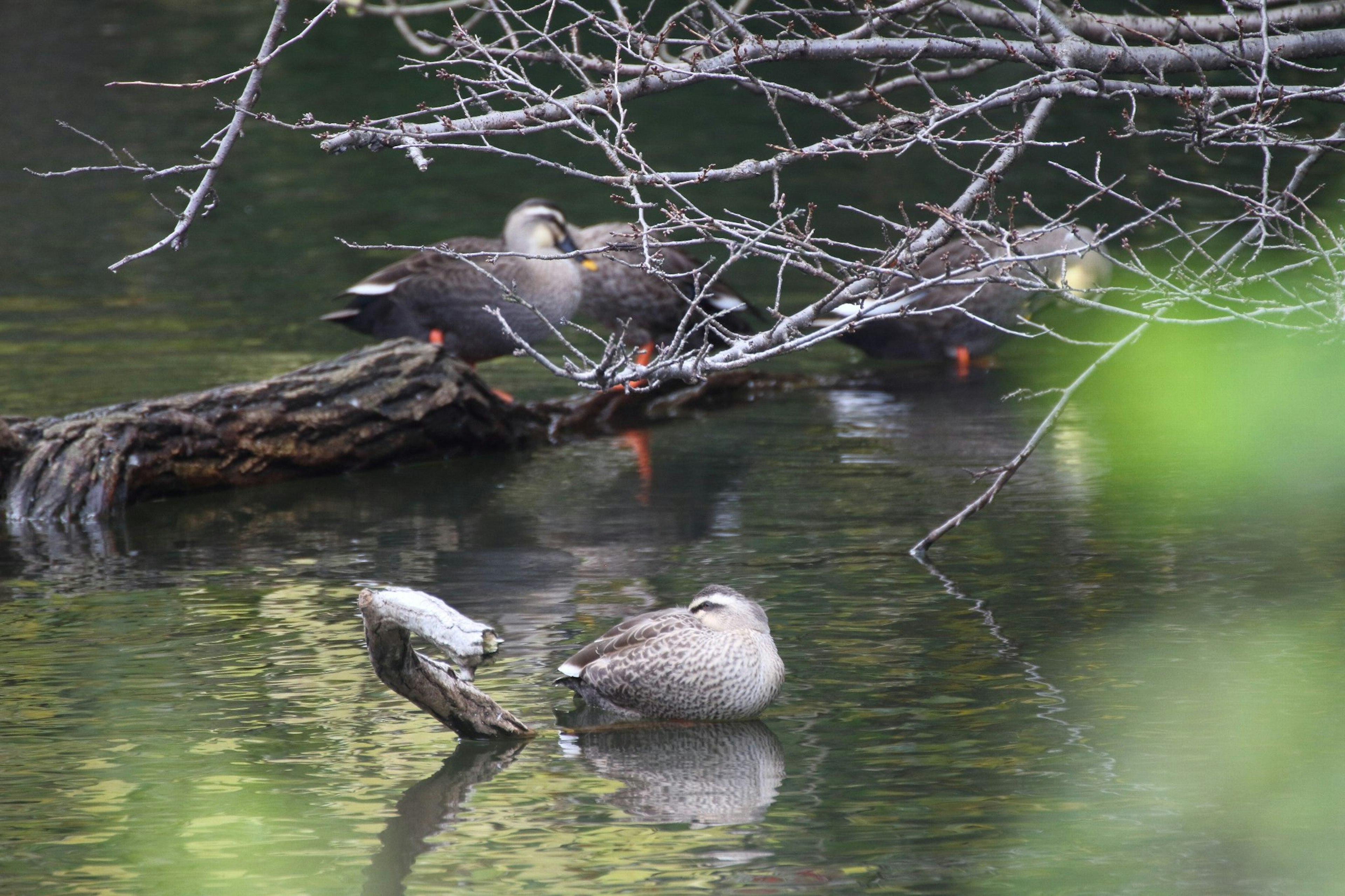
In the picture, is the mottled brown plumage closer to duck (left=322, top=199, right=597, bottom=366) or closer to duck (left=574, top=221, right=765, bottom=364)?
A: duck (left=574, top=221, right=765, bottom=364)

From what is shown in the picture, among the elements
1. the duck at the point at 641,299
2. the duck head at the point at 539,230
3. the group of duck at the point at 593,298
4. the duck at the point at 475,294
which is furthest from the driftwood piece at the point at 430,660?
the duck at the point at 641,299

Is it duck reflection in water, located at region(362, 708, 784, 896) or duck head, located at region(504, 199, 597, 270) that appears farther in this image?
duck head, located at region(504, 199, 597, 270)

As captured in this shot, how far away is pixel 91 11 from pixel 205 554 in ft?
106

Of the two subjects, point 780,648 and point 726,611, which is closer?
point 726,611

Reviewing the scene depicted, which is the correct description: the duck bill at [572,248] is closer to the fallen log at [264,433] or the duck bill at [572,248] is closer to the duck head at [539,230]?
the duck head at [539,230]

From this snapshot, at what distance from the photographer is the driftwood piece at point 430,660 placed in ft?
17.0

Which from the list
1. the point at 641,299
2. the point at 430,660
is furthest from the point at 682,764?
the point at 641,299

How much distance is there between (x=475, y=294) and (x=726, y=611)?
239 inches

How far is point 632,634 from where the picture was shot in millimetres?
6121

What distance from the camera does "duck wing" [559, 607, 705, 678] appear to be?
20.0 ft

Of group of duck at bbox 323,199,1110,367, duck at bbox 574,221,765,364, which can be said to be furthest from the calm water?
duck at bbox 574,221,765,364

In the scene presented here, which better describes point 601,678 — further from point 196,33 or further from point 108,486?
point 196,33

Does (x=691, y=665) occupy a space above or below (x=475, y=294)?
below

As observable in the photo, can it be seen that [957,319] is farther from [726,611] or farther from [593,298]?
[726,611]
